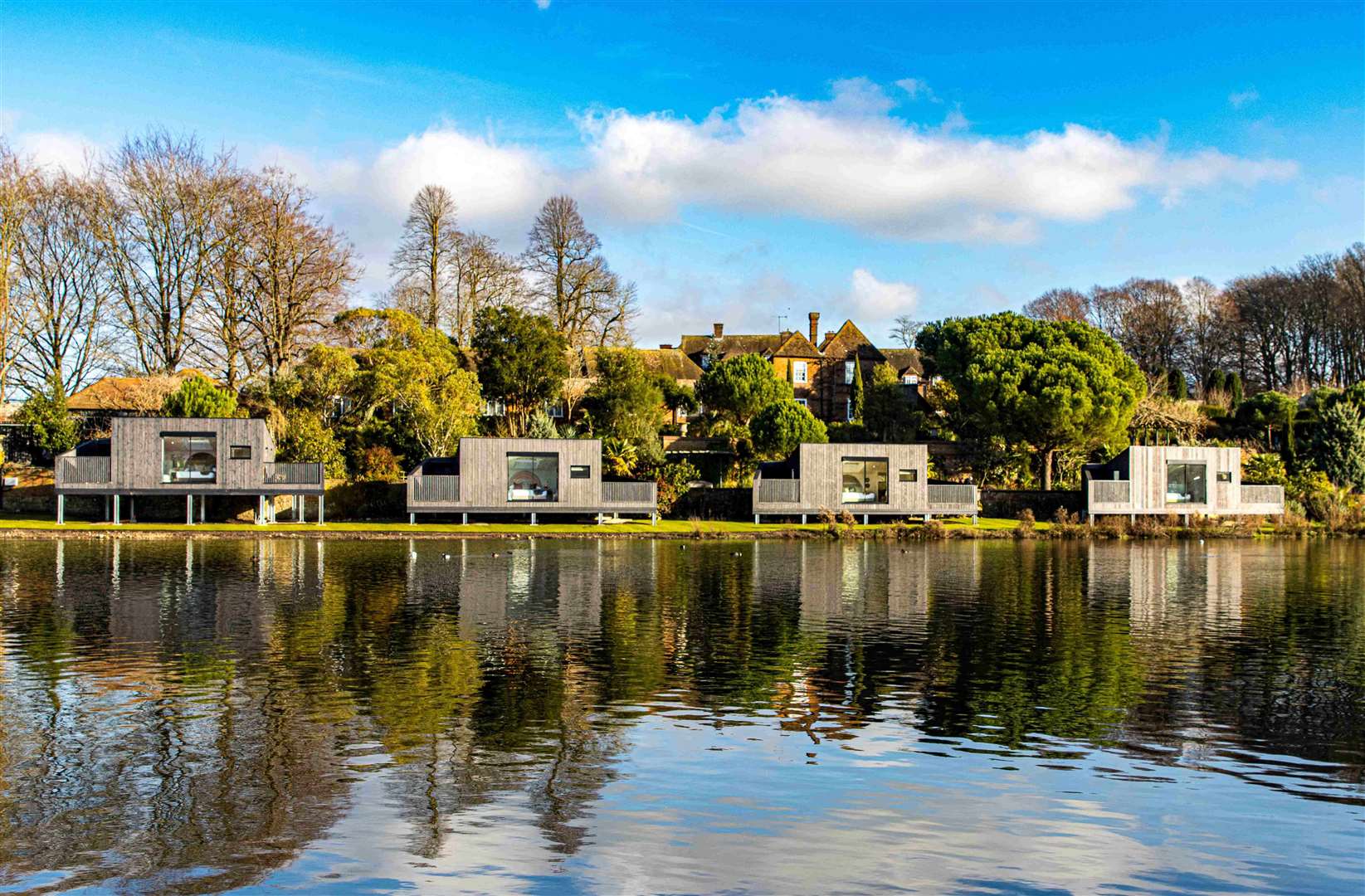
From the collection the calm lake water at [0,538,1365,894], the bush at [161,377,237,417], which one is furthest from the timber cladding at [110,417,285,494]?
the calm lake water at [0,538,1365,894]

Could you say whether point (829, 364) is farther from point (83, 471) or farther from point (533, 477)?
point (83, 471)

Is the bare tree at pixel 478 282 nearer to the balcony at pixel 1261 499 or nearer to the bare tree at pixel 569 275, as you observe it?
the bare tree at pixel 569 275

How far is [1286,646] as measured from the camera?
19.4m

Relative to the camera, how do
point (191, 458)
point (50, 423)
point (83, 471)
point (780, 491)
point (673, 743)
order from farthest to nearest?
point (50, 423) → point (780, 491) → point (191, 458) → point (83, 471) → point (673, 743)

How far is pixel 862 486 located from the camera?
4884cm

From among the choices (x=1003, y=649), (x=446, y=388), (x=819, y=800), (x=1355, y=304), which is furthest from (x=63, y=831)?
(x=1355, y=304)

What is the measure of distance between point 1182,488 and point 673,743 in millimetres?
43567

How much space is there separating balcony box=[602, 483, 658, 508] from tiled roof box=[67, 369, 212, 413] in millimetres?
18825

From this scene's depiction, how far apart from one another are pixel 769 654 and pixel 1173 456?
37.5 m

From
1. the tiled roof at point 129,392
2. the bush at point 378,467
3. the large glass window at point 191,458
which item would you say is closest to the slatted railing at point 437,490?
the bush at point 378,467

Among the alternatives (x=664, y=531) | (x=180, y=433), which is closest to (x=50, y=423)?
(x=180, y=433)

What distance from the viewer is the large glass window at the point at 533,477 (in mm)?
46469

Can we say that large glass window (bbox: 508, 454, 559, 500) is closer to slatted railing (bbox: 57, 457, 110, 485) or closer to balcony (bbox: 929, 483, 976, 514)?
slatted railing (bbox: 57, 457, 110, 485)

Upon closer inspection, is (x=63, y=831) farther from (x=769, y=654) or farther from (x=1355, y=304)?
(x=1355, y=304)
